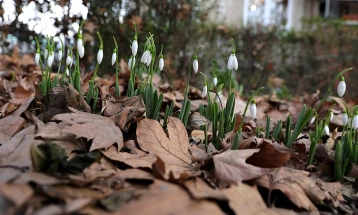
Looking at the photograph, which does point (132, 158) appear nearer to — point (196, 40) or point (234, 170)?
point (234, 170)

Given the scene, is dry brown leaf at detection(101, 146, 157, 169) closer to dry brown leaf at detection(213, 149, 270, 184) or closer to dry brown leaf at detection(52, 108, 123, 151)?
dry brown leaf at detection(52, 108, 123, 151)

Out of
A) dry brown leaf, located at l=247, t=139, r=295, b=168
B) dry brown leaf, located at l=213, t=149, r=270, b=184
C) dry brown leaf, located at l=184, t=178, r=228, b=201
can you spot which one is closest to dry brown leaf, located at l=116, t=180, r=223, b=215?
dry brown leaf, located at l=184, t=178, r=228, b=201

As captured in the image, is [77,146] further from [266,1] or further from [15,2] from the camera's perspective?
[266,1]

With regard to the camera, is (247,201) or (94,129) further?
(94,129)

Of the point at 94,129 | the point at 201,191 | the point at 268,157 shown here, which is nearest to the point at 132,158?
the point at 94,129

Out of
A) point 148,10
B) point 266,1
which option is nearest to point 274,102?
point 148,10

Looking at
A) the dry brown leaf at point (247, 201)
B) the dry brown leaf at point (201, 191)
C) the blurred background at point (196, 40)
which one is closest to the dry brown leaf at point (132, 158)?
the dry brown leaf at point (201, 191)
